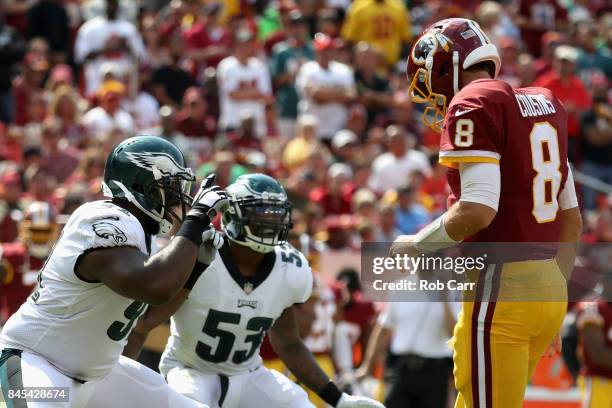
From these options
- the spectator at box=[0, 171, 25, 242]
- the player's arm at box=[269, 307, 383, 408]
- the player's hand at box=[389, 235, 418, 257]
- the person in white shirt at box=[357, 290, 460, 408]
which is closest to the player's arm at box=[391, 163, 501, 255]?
the player's hand at box=[389, 235, 418, 257]

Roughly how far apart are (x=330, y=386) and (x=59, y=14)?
9622 mm

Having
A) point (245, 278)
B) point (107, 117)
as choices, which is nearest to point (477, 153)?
point (245, 278)

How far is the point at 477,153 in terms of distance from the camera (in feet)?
15.0

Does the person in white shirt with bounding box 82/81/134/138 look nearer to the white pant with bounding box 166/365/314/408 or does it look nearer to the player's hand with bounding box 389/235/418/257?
the white pant with bounding box 166/365/314/408

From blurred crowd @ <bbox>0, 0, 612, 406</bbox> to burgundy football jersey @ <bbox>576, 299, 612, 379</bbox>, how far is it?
2.14m

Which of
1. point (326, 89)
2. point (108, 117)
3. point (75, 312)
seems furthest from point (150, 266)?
point (326, 89)

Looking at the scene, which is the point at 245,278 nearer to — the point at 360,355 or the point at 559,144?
the point at 559,144

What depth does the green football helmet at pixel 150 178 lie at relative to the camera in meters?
4.93

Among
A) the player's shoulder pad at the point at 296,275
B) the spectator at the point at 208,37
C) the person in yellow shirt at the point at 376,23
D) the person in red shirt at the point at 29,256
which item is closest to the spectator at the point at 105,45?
the spectator at the point at 208,37

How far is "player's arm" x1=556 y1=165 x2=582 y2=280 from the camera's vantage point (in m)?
5.03

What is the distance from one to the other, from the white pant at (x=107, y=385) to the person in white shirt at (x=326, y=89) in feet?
26.0

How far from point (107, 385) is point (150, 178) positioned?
0.90 metres

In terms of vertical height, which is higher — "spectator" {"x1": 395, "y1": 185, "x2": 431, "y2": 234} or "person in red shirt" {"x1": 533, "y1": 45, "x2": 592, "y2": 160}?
"person in red shirt" {"x1": 533, "y1": 45, "x2": 592, "y2": 160}

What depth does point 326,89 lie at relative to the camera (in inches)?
510
